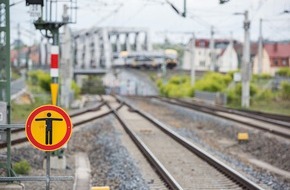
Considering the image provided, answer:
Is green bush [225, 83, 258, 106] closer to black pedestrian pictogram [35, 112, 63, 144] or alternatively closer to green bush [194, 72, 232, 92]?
green bush [194, 72, 232, 92]

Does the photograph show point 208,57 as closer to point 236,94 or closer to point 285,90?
point 236,94

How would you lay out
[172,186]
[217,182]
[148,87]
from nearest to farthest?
[172,186] < [217,182] < [148,87]

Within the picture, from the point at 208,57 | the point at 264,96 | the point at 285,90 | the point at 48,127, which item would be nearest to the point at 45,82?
the point at 264,96

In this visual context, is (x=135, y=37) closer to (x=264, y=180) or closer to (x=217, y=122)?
(x=217, y=122)

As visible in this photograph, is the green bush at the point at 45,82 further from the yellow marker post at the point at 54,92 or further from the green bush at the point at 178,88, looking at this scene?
the yellow marker post at the point at 54,92

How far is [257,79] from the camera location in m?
55.1

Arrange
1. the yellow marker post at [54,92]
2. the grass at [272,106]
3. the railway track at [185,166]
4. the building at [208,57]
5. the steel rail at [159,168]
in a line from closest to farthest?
the steel rail at [159,168] < the railway track at [185,166] < the yellow marker post at [54,92] < the grass at [272,106] < the building at [208,57]

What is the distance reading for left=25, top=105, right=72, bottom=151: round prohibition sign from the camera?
283 inches

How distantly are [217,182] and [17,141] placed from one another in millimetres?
7592

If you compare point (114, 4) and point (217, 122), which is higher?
point (114, 4)

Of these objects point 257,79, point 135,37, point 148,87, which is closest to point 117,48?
point 135,37

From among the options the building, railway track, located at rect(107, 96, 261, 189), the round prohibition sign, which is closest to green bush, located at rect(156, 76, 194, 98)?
railway track, located at rect(107, 96, 261, 189)

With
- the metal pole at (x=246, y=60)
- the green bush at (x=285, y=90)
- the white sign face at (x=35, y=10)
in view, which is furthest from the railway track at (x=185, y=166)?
the green bush at (x=285, y=90)

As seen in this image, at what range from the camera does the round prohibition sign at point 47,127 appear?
7191mm
